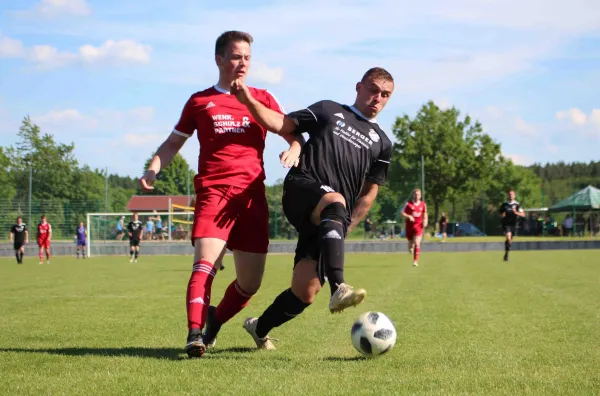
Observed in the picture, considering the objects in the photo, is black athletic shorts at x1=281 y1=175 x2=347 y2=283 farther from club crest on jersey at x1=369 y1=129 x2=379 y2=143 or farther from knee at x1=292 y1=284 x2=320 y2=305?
club crest on jersey at x1=369 y1=129 x2=379 y2=143

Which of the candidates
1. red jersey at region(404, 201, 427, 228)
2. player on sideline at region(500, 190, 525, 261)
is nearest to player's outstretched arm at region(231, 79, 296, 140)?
red jersey at region(404, 201, 427, 228)

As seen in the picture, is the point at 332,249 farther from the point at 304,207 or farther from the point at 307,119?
the point at 307,119

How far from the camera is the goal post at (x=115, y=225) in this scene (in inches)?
1564

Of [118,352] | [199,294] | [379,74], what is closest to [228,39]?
[379,74]

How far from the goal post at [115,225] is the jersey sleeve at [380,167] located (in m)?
32.0

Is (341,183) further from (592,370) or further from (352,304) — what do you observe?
(592,370)

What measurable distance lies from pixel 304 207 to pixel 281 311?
893mm

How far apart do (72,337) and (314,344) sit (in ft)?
7.27

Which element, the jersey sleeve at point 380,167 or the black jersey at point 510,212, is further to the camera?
the black jersey at point 510,212

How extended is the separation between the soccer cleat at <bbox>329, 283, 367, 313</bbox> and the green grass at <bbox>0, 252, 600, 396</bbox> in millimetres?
399

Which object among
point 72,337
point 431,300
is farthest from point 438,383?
point 431,300

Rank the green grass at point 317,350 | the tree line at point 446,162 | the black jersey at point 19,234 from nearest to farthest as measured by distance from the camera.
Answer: the green grass at point 317,350, the black jersey at point 19,234, the tree line at point 446,162

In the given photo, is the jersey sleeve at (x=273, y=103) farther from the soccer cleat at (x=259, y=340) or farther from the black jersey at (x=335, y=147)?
the soccer cleat at (x=259, y=340)

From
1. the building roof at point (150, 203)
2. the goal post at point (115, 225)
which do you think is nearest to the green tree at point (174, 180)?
the building roof at point (150, 203)
